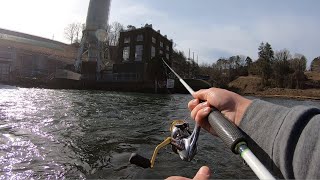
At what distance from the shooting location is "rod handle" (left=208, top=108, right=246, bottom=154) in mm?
1392

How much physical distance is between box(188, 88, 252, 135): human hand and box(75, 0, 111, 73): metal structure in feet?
154

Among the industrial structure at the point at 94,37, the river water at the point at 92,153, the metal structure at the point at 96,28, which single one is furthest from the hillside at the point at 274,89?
the river water at the point at 92,153

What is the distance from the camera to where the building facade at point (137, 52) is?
4609 centimetres

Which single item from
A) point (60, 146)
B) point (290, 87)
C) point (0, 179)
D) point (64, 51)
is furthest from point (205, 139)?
point (64, 51)

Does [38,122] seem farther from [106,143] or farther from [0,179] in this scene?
[0,179]

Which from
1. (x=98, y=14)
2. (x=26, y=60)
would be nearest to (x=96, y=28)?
(x=98, y=14)

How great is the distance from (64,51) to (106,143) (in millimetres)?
76642

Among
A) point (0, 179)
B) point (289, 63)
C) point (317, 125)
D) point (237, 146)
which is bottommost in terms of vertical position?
point (0, 179)

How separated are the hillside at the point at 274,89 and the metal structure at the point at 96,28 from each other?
26677 millimetres

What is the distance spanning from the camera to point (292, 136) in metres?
1.29

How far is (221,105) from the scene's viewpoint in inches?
82.7

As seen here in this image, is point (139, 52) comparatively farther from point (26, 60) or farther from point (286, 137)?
point (286, 137)

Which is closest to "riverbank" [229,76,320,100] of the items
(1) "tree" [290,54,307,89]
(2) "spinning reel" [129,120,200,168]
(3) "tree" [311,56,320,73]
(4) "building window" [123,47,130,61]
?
(1) "tree" [290,54,307,89]

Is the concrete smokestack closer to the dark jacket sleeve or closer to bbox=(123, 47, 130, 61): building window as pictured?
bbox=(123, 47, 130, 61): building window
